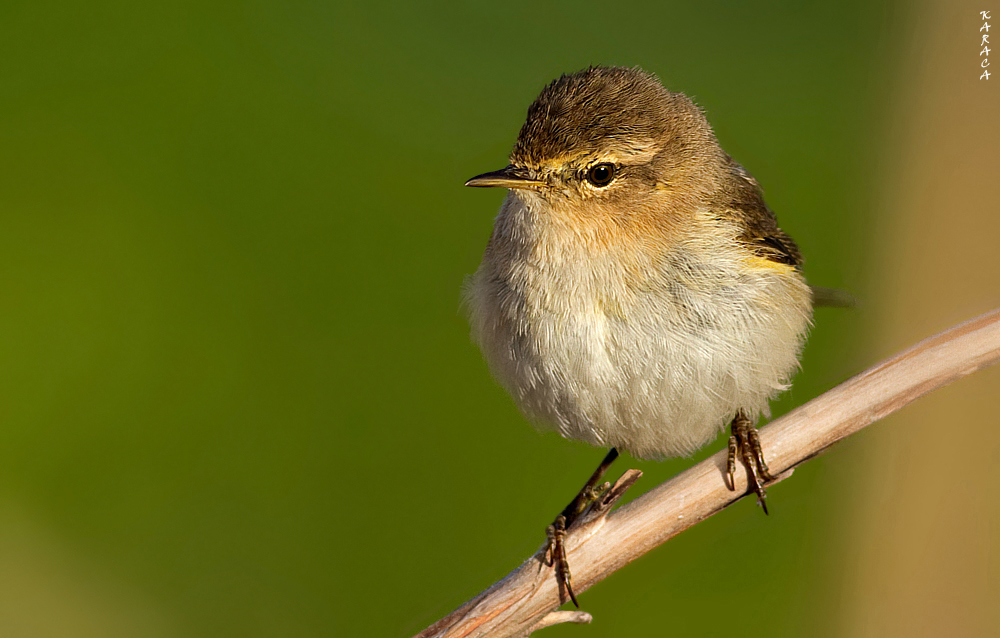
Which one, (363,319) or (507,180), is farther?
(363,319)

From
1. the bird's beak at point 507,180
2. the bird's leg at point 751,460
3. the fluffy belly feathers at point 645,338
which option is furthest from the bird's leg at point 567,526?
the bird's beak at point 507,180

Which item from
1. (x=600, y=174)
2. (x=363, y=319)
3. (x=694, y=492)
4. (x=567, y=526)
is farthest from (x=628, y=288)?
(x=363, y=319)

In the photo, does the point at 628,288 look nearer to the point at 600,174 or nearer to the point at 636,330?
the point at 636,330

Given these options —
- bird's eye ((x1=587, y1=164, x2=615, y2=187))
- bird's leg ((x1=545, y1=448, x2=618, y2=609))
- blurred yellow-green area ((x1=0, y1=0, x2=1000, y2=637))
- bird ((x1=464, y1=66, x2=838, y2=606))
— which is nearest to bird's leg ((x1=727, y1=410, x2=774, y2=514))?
bird ((x1=464, y1=66, x2=838, y2=606))

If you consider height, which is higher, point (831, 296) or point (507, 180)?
point (507, 180)

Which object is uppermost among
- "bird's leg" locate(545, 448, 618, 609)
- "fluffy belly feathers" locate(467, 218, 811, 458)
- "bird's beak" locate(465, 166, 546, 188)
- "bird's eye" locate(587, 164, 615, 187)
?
"bird's beak" locate(465, 166, 546, 188)

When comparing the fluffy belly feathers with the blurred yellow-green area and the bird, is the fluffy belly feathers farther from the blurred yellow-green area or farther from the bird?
the blurred yellow-green area
